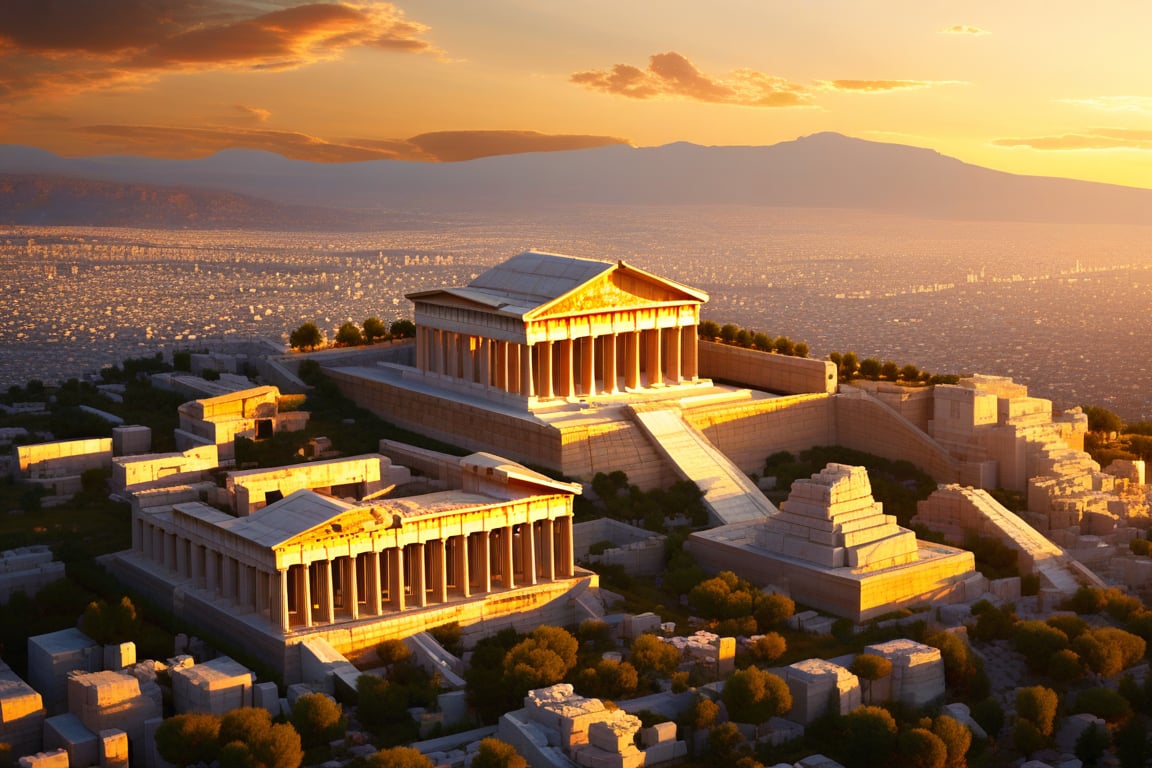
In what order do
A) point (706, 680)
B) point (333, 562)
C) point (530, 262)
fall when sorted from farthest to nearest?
point (530, 262) → point (333, 562) → point (706, 680)

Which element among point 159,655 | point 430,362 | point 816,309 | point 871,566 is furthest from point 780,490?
point 816,309

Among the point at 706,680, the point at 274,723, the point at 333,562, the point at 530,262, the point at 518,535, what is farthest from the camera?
the point at 530,262

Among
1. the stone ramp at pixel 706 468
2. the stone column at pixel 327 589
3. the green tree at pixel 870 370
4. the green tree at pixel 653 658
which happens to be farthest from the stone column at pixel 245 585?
the green tree at pixel 870 370

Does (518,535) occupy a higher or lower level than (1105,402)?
higher

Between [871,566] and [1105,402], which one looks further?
[1105,402]

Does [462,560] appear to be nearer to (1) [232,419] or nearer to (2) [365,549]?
(2) [365,549]

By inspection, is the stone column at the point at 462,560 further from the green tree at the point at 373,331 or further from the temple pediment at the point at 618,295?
the green tree at the point at 373,331

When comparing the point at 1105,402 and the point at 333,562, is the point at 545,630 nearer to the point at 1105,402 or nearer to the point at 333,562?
the point at 333,562

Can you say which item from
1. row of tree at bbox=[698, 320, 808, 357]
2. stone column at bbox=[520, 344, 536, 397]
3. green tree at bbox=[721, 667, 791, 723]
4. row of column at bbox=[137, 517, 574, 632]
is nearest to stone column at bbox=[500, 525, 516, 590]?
row of column at bbox=[137, 517, 574, 632]
